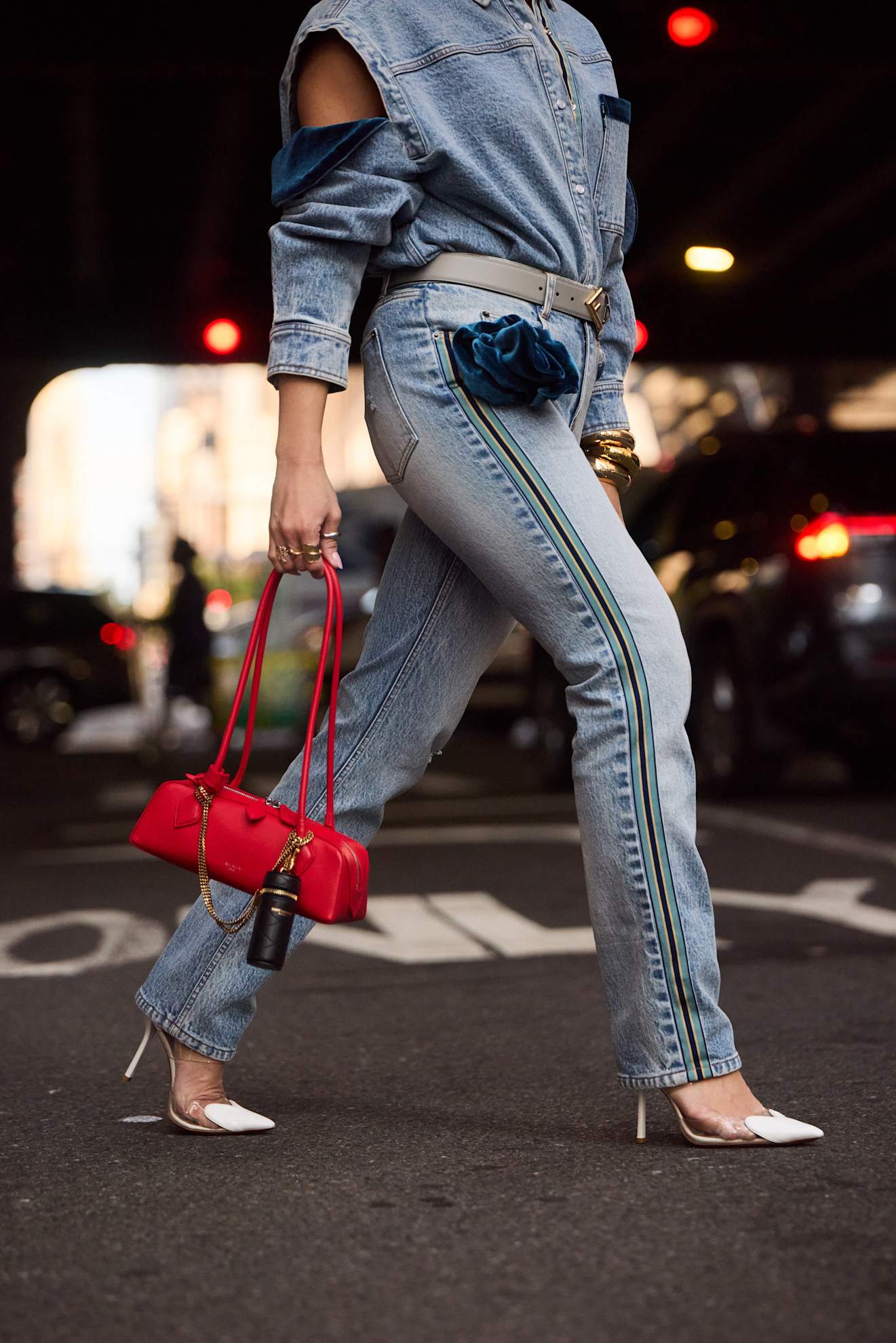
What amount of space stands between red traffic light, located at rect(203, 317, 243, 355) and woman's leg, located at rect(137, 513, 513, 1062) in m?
8.32

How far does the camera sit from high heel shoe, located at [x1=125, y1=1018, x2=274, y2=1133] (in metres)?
2.74

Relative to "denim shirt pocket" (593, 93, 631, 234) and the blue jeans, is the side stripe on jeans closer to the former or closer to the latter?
the blue jeans

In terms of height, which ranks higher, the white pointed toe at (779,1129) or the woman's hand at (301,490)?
the woman's hand at (301,490)

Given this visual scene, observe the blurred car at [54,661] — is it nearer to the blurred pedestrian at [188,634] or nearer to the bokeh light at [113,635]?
the bokeh light at [113,635]

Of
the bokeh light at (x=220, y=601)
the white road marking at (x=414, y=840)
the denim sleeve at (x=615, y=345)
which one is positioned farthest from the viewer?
the bokeh light at (x=220, y=601)

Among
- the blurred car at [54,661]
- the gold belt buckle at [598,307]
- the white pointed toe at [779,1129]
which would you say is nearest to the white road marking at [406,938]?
the white pointed toe at [779,1129]

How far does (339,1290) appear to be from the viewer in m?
2.02

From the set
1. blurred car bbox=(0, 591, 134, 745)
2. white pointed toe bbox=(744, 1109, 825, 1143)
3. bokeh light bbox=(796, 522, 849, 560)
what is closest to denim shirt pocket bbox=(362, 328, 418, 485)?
white pointed toe bbox=(744, 1109, 825, 1143)

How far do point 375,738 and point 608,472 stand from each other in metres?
0.62

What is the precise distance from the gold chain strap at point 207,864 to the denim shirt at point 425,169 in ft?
Answer: 2.15

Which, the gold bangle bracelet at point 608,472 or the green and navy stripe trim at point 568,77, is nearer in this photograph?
the green and navy stripe trim at point 568,77

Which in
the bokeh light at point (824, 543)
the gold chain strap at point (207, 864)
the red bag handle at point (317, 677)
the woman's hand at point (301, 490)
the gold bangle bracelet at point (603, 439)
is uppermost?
the bokeh light at point (824, 543)

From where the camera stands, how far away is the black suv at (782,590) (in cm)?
784

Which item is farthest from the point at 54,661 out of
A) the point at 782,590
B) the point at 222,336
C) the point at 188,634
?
the point at 782,590
